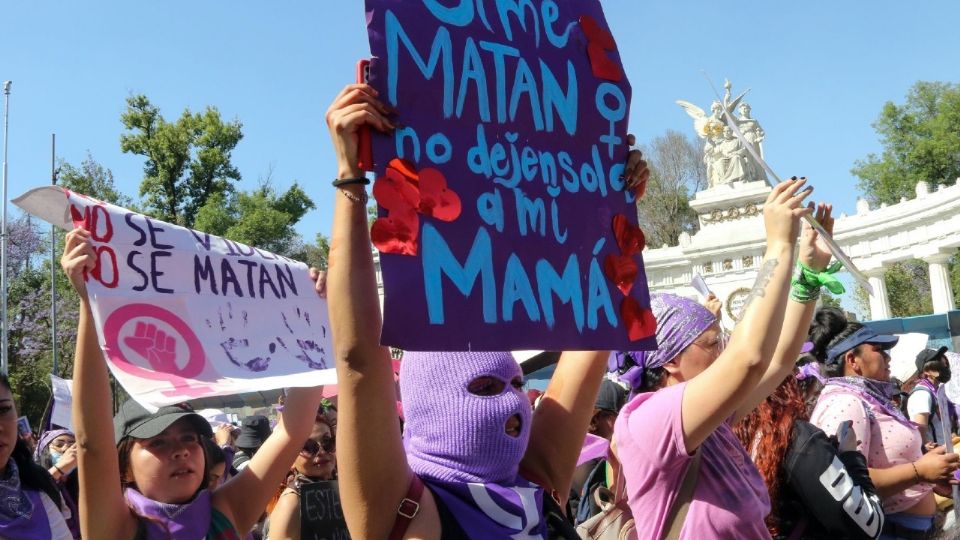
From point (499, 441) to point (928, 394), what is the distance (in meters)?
5.46

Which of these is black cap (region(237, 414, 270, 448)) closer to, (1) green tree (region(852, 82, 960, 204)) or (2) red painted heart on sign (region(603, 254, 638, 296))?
(2) red painted heart on sign (region(603, 254, 638, 296))

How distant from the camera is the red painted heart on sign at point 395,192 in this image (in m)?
2.04

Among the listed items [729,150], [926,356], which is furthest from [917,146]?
[926,356]

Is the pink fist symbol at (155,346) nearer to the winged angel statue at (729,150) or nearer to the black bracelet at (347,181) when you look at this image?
the black bracelet at (347,181)

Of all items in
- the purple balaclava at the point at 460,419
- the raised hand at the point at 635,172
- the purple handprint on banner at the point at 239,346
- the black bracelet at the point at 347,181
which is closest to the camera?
the black bracelet at the point at 347,181

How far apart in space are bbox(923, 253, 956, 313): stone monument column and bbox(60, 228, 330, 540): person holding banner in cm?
3578

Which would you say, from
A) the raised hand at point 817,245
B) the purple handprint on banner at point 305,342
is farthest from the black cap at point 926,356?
the purple handprint on banner at point 305,342

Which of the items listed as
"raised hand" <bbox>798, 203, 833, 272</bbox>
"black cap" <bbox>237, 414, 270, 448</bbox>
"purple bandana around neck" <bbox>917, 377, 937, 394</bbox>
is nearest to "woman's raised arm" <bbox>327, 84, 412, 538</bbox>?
"raised hand" <bbox>798, 203, 833, 272</bbox>

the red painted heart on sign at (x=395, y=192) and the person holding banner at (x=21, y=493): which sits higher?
the red painted heart on sign at (x=395, y=192)

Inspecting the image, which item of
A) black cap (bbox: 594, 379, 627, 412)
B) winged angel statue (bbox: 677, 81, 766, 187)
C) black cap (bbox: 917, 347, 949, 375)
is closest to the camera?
black cap (bbox: 594, 379, 627, 412)

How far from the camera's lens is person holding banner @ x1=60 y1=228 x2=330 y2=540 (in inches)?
107

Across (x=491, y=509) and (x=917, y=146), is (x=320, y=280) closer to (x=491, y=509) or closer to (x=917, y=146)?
(x=491, y=509)

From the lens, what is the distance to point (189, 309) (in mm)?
3400

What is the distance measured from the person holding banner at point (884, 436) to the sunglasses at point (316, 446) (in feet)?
7.26
